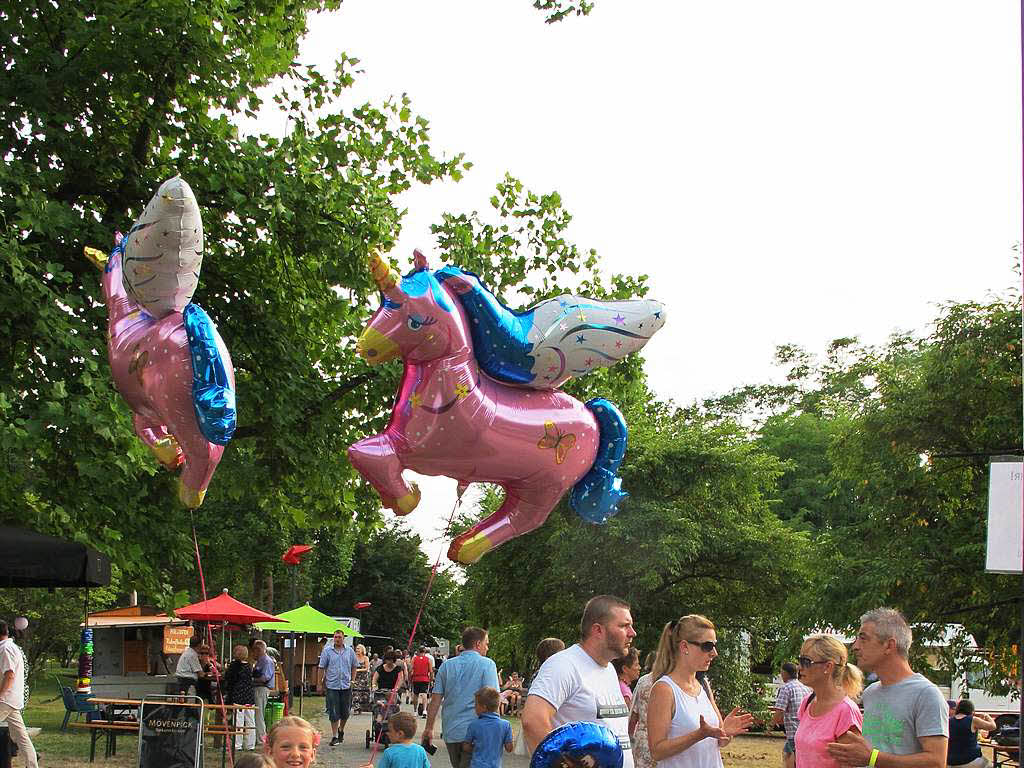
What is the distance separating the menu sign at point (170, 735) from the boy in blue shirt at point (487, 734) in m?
3.64

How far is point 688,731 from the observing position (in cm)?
490

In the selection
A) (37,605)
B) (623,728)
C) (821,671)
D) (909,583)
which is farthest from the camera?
(37,605)

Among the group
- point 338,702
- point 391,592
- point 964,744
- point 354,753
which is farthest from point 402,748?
point 391,592

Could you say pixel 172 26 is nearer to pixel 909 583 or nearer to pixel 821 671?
pixel 821 671

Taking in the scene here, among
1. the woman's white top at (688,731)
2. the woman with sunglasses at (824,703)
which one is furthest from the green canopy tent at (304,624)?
the woman's white top at (688,731)

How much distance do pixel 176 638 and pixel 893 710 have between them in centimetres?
2283

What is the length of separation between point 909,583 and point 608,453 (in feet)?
45.6

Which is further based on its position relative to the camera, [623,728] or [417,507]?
[417,507]

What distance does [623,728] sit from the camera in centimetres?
459

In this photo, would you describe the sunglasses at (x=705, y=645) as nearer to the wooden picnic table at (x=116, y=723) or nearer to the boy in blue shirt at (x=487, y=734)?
the boy in blue shirt at (x=487, y=734)

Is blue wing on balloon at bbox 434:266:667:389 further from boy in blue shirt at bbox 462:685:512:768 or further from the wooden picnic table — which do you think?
the wooden picnic table

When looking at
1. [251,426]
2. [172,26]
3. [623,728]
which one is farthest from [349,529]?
[623,728]

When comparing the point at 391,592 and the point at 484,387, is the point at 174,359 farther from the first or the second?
the point at 391,592

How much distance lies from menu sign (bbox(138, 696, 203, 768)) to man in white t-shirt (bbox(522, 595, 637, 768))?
699 centimetres
